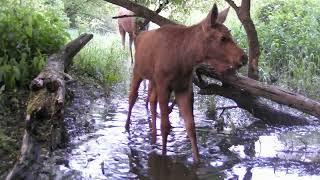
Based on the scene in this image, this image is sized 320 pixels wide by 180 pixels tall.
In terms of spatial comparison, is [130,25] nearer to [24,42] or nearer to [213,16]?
[24,42]

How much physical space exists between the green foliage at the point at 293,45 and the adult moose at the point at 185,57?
3794 mm

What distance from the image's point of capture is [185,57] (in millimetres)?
5434

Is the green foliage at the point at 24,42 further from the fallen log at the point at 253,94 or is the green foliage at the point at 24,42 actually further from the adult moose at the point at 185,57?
the fallen log at the point at 253,94

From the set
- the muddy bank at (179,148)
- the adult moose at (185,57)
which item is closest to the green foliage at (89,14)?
the muddy bank at (179,148)

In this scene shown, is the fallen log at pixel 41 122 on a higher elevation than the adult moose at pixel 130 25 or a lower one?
lower

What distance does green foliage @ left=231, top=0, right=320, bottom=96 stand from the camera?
9398 millimetres

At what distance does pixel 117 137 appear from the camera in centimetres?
659

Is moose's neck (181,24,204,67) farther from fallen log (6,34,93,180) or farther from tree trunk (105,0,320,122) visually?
tree trunk (105,0,320,122)

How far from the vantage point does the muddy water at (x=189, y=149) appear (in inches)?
207

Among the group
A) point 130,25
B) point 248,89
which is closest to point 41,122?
point 248,89

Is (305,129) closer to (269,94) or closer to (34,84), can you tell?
(269,94)

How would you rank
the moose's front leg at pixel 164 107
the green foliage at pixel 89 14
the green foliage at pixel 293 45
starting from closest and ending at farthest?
the moose's front leg at pixel 164 107, the green foliage at pixel 293 45, the green foliage at pixel 89 14

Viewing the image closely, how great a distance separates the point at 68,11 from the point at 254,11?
584 centimetres

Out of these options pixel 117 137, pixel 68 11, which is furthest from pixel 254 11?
pixel 117 137
